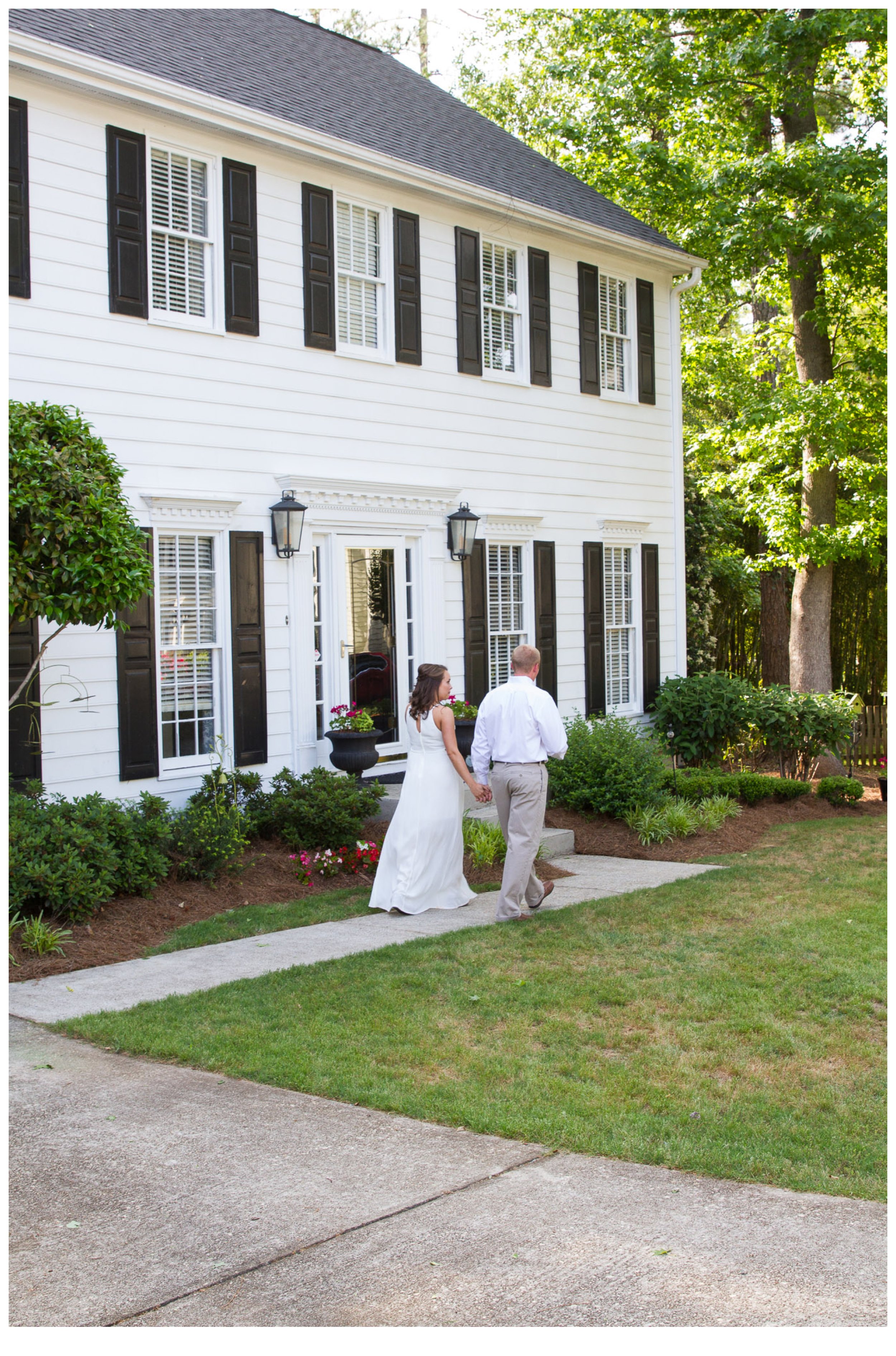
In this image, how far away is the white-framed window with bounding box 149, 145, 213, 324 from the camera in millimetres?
10266

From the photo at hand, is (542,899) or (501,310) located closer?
(542,899)

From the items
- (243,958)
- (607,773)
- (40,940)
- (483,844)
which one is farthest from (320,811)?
(607,773)

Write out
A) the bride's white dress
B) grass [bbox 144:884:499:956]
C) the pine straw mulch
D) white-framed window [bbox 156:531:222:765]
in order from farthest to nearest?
white-framed window [bbox 156:531:222:765]
the bride's white dress
grass [bbox 144:884:499:956]
the pine straw mulch

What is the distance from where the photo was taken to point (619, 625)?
15.4 meters

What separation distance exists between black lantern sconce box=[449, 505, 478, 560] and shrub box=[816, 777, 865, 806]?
4980 millimetres

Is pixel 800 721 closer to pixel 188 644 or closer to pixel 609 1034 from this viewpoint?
pixel 188 644

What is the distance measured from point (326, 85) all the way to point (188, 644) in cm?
650

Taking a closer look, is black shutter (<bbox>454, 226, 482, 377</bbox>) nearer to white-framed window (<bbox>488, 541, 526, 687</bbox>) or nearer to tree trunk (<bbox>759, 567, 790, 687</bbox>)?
white-framed window (<bbox>488, 541, 526, 687</bbox>)

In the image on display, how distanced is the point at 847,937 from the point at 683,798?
17.5 feet

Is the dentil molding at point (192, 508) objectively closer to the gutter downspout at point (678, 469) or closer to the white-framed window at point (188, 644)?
the white-framed window at point (188, 644)

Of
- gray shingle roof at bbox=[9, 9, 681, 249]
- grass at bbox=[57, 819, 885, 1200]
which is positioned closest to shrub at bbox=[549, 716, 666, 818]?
grass at bbox=[57, 819, 885, 1200]

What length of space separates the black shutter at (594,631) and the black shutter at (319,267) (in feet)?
14.7

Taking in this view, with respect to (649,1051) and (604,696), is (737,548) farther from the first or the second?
(649,1051)

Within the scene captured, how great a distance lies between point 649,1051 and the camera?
223 inches
